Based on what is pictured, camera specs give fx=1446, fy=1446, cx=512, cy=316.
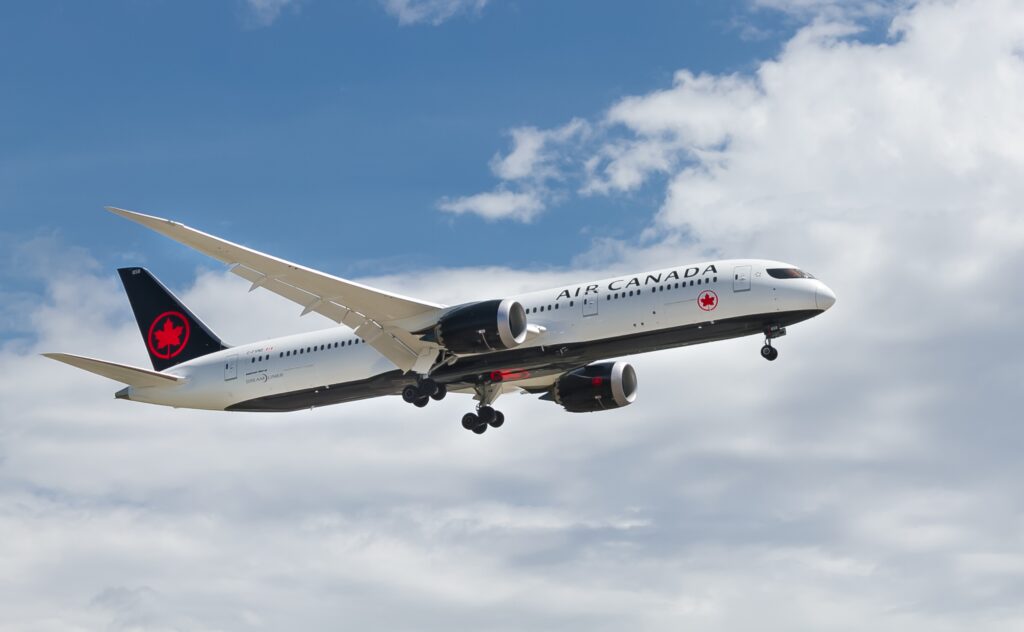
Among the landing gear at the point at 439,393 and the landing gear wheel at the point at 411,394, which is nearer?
the landing gear wheel at the point at 411,394

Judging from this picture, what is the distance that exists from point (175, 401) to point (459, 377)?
13.6m

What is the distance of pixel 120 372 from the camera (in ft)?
189

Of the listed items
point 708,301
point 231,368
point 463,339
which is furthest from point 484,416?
point 708,301

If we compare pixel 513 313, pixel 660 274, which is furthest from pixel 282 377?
pixel 660 274

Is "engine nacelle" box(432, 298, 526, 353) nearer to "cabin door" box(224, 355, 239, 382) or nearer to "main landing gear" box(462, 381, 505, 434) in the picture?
"main landing gear" box(462, 381, 505, 434)

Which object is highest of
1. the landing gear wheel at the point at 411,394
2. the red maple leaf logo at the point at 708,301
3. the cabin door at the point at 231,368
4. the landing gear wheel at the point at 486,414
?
the cabin door at the point at 231,368

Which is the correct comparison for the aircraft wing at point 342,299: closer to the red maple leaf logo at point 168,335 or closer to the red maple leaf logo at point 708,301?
the red maple leaf logo at point 708,301

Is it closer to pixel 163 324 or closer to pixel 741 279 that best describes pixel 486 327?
pixel 741 279

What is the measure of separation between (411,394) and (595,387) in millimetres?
9036

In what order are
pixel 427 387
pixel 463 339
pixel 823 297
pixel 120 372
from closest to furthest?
1. pixel 823 297
2. pixel 463 339
3. pixel 427 387
4. pixel 120 372

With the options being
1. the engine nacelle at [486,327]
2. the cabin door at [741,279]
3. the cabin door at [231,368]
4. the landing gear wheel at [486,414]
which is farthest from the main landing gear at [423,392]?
the cabin door at [741,279]

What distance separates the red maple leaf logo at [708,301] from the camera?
1922 inches

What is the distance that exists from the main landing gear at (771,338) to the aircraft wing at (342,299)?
11.7 m

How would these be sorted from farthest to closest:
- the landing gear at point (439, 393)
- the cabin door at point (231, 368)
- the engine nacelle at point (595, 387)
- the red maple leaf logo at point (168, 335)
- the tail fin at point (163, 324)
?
1. the red maple leaf logo at point (168, 335)
2. the tail fin at point (163, 324)
3. the engine nacelle at point (595, 387)
4. the cabin door at point (231, 368)
5. the landing gear at point (439, 393)
